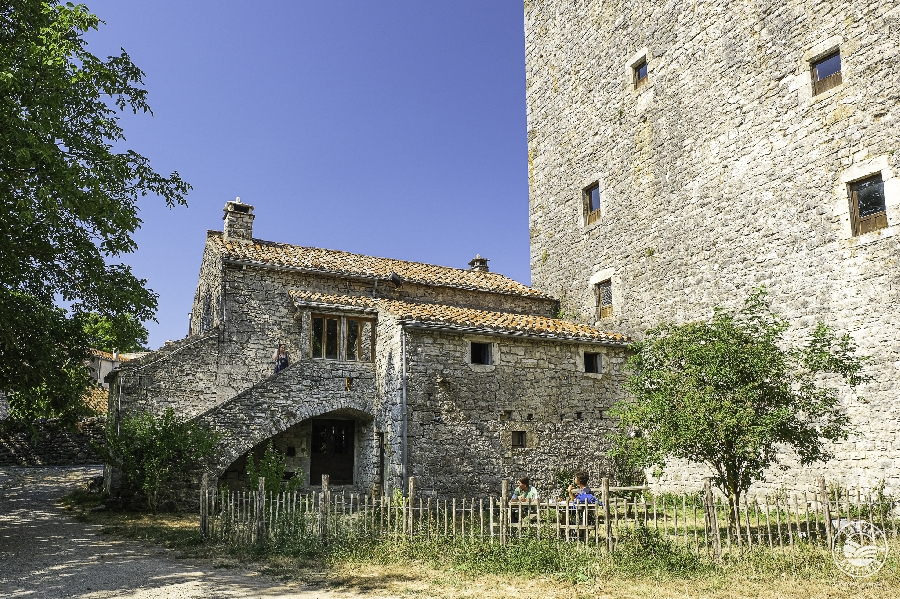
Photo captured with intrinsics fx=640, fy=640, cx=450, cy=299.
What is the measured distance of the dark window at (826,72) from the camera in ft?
47.0

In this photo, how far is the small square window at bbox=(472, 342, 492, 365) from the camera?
16.2m

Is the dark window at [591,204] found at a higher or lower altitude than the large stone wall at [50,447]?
higher

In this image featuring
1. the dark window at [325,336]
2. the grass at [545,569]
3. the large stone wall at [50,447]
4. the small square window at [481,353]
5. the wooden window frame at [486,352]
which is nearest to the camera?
the grass at [545,569]

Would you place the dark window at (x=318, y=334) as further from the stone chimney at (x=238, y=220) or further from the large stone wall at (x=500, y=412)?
the stone chimney at (x=238, y=220)

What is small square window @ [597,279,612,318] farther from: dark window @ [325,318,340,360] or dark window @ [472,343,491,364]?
dark window @ [325,318,340,360]

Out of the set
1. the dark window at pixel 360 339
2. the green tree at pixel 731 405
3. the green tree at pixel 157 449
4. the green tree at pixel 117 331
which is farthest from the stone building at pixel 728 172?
the green tree at pixel 117 331

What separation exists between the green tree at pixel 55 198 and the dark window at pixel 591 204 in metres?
13.0

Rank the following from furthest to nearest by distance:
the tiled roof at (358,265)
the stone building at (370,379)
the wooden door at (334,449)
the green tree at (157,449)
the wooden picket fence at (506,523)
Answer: the tiled roof at (358,265)
the wooden door at (334,449)
the stone building at (370,379)
the green tree at (157,449)
the wooden picket fence at (506,523)

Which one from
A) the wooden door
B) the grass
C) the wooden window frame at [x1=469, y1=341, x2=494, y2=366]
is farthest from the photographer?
the wooden door

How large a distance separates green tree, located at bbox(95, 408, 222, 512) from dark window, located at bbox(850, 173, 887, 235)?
15076 mm

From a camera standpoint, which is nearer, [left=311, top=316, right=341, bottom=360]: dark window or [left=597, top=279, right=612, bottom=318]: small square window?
[left=311, top=316, right=341, bottom=360]: dark window

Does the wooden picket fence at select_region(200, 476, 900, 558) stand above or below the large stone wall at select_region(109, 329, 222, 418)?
below

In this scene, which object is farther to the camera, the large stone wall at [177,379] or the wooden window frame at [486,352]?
the large stone wall at [177,379]

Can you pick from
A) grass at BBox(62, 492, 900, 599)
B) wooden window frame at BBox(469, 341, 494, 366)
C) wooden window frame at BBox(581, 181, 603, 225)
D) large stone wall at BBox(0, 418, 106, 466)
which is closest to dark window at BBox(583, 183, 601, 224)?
wooden window frame at BBox(581, 181, 603, 225)
